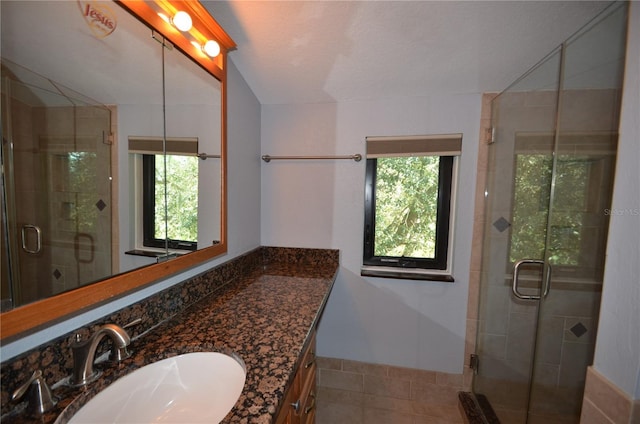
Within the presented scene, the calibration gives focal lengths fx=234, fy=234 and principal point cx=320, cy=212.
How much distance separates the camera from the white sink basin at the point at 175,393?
1.95 feet

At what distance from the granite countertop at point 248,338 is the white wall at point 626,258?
994 mm

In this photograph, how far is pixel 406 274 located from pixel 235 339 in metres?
1.28

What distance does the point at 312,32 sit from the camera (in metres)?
1.16

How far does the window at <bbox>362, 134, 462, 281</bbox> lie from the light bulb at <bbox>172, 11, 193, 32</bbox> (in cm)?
117

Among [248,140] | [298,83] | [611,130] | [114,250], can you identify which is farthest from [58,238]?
[611,130]

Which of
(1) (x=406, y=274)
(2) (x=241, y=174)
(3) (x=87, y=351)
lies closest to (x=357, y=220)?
(1) (x=406, y=274)

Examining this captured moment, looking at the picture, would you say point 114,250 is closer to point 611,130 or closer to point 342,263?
point 342,263

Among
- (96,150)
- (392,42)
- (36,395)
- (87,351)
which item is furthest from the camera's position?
(392,42)

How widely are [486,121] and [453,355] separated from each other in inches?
64.2

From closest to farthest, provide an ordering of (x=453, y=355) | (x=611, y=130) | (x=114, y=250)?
(x=114, y=250) < (x=611, y=130) < (x=453, y=355)

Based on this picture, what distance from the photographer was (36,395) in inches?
19.5

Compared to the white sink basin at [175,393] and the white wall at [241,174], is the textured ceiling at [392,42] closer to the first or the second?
the white wall at [241,174]

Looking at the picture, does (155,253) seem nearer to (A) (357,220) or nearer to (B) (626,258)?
(A) (357,220)

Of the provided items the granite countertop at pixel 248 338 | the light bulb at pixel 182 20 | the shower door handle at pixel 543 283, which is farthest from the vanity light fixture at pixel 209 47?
the shower door handle at pixel 543 283
